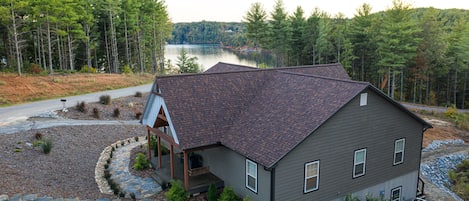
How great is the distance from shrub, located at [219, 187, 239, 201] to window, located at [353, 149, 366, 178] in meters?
4.56

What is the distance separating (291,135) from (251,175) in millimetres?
2022

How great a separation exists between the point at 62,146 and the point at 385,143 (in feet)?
52.3

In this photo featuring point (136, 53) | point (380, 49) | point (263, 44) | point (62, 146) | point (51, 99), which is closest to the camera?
point (62, 146)

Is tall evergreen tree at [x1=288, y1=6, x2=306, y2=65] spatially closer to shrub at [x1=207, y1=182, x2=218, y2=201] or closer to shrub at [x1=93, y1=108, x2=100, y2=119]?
shrub at [x1=93, y1=108, x2=100, y2=119]

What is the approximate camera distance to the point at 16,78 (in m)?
32.8

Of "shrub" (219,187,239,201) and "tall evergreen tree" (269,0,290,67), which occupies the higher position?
"tall evergreen tree" (269,0,290,67)

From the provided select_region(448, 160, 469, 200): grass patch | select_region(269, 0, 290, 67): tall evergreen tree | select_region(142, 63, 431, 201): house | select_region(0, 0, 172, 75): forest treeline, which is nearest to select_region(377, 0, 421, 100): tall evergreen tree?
select_region(269, 0, 290, 67): tall evergreen tree

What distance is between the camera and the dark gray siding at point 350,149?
36.2 ft

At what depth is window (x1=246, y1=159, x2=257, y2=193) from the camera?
11.5 m

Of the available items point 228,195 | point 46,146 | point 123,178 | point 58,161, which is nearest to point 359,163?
point 228,195

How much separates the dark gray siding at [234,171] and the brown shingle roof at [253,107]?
1.91 feet

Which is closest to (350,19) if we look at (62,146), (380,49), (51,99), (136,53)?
(380,49)

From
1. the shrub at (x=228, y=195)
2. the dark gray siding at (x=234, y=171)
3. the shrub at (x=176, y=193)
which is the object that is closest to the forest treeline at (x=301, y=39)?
the dark gray siding at (x=234, y=171)

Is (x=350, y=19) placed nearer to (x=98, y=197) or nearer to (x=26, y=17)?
(x=26, y=17)
